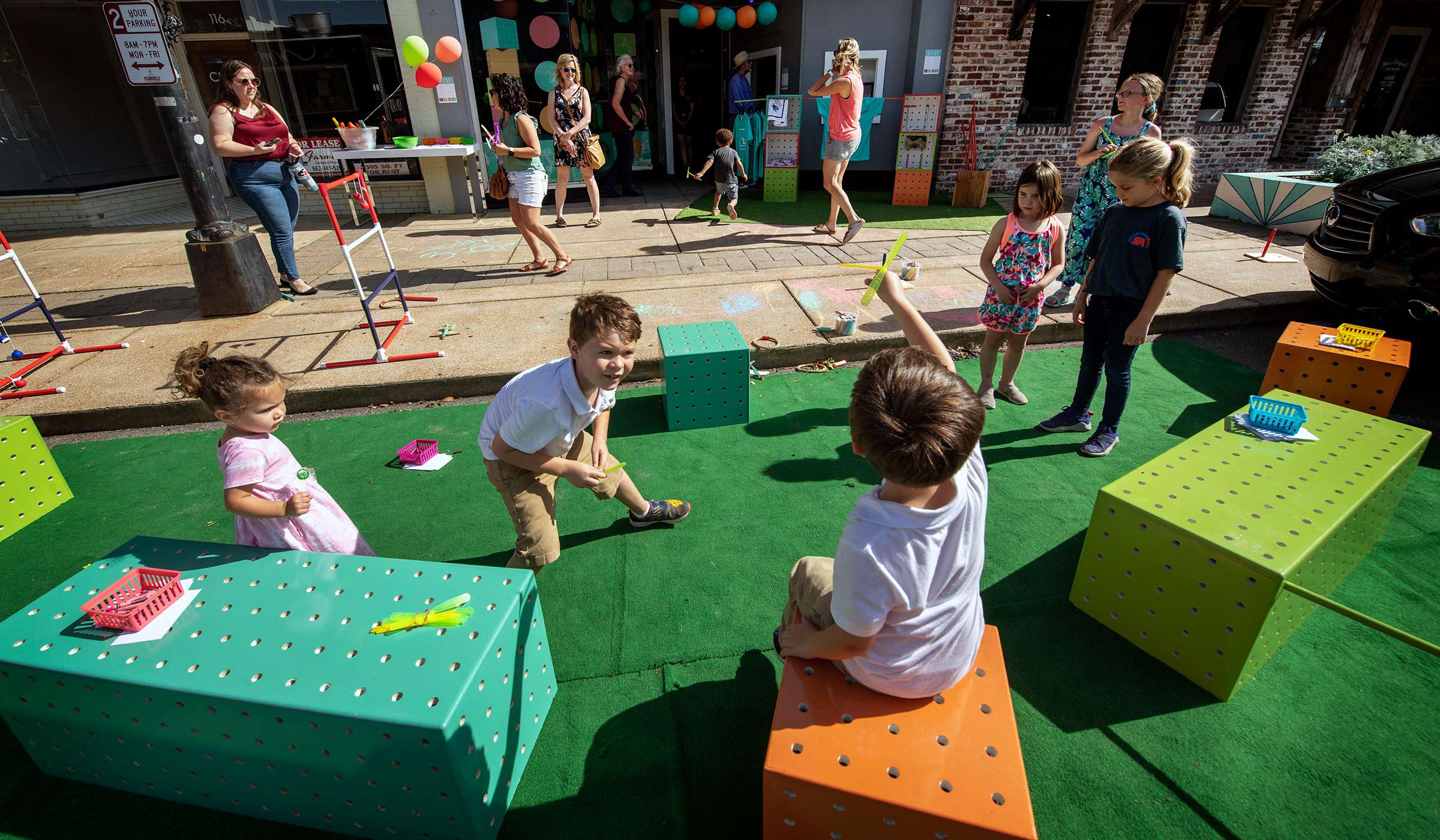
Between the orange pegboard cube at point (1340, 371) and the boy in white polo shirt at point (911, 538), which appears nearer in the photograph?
the boy in white polo shirt at point (911, 538)

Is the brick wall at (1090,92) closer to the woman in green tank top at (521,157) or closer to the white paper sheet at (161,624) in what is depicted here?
the woman in green tank top at (521,157)

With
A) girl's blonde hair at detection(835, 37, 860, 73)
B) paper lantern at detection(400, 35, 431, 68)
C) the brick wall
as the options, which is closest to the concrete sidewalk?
girl's blonde hair at detection(835, 37, 860, 73)

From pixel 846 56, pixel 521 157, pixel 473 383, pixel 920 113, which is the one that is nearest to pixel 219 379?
pixel 473 383

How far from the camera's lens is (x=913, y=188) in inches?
406

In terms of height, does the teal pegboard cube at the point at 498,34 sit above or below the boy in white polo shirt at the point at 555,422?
above

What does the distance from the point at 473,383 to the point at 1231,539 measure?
443cm

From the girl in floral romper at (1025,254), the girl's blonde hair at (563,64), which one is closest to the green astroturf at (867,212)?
the girl's blonde hair at (563,64)

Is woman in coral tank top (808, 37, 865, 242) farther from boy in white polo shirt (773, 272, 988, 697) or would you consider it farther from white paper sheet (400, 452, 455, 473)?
boy in white polo shirt (773, 272, 988, 697)

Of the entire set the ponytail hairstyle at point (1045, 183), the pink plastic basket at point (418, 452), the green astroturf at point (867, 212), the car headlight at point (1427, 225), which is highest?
the ponytail hairstyle at point (1045, 183)

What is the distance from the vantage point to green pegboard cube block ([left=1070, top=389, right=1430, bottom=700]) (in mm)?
2238

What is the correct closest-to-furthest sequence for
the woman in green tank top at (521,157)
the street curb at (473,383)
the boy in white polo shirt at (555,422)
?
1. the boy in white polo shirt at (555,422)
2. the street curb at (473,383)
3. the woman in green tank top at (521,157)

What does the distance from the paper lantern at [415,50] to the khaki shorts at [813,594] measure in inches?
376

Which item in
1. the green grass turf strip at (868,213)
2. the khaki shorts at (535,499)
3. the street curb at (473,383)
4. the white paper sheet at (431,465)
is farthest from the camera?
the green grass turf strip at (868,213)

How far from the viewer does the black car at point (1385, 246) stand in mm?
4320
